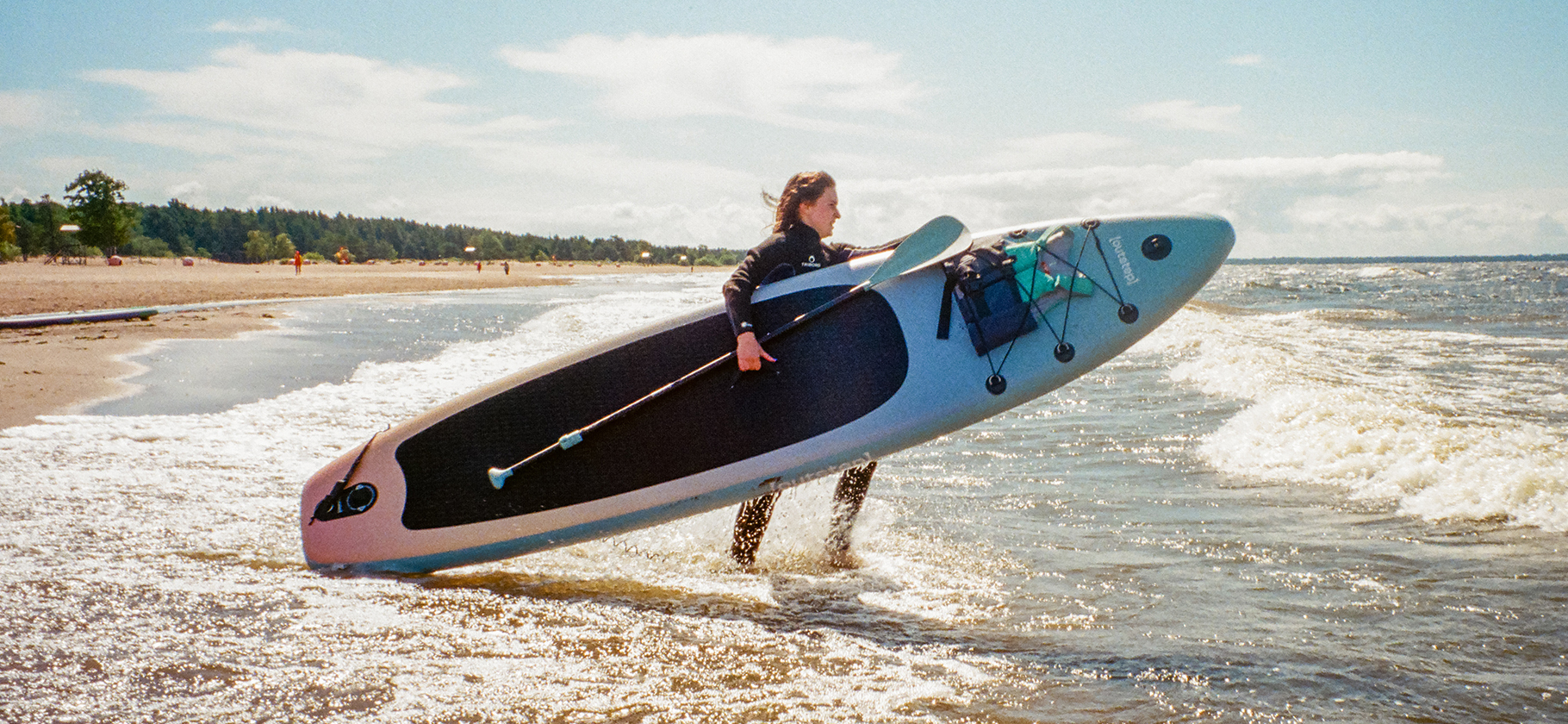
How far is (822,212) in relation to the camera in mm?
4570

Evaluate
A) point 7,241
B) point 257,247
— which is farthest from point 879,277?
point 257,247

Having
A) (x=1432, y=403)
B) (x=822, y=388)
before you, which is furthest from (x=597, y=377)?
(x=1432, y=403)

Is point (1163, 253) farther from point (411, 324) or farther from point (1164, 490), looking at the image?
point (411, 324)

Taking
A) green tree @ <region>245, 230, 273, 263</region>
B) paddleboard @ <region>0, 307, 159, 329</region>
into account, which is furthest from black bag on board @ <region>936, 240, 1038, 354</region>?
green tree @ <region>245, 230, 273, 263</region>

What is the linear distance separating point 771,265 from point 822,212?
0.34m

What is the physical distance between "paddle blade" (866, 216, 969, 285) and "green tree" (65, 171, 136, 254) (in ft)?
236

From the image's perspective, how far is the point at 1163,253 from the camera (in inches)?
197

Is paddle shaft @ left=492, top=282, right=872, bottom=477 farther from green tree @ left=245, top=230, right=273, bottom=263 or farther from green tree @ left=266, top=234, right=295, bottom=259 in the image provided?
green tree @ left=266, top=234, right=295, bottom=259

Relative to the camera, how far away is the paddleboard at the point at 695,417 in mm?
4535

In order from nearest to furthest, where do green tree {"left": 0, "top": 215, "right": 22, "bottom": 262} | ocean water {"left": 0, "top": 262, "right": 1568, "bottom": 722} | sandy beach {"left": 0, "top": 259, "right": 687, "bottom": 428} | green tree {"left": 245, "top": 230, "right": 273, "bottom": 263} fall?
ocean water {"left": 0, "top": 262, "right": 1568, "bottom": 722} → sandy beach {"left": 0, "top": 259, "right": 687, "bottom": 428} → green tree {"left": 0, "top": 215, "right": 22, "bottom": 262} → green tree {"left": 245, "top": 230, "right": 273, "bottom": 263}

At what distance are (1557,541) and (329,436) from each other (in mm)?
7552

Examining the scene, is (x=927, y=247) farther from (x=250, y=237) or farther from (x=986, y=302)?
(x=250, y=237)

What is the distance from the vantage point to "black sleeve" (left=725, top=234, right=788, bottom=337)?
14.5 feet

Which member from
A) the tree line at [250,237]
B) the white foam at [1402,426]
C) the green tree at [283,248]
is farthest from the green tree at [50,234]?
the white foam at [1402,426]
